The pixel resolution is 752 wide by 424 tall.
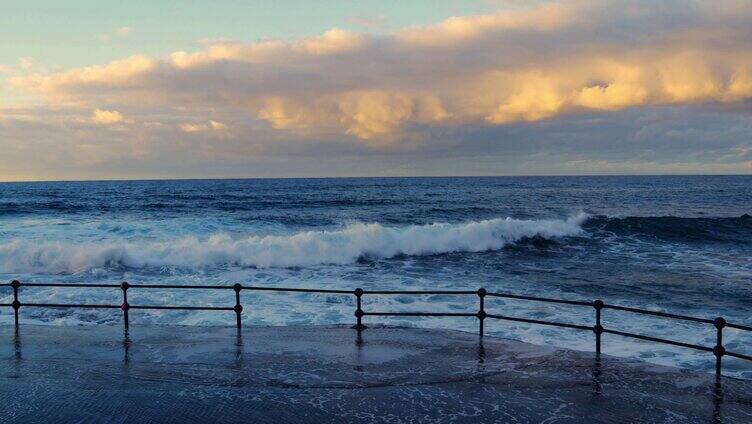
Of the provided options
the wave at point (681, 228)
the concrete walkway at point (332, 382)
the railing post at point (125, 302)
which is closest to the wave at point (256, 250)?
the wave at point (681, 228)

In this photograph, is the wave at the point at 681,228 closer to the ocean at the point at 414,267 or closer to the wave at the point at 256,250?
the ocean at the point at 414,267

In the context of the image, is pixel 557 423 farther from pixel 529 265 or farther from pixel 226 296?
pixel 529 265

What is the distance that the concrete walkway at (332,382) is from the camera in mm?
6453

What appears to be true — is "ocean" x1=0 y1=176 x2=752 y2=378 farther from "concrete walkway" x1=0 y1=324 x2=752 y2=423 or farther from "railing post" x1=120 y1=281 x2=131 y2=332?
"concrete walkway" x1=0 y1=324 x2=752 y2=423

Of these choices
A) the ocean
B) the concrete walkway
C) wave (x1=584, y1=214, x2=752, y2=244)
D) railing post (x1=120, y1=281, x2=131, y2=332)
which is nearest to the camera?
the concrete walkway

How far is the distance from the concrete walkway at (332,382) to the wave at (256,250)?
14554mm

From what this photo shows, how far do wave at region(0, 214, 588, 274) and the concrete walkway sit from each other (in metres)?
14.6

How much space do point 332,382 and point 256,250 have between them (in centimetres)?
1942

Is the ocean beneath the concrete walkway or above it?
beneath

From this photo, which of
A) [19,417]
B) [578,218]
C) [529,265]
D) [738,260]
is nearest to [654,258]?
[738,260]

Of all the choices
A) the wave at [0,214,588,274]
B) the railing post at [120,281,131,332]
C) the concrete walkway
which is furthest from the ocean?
the concrete walkway

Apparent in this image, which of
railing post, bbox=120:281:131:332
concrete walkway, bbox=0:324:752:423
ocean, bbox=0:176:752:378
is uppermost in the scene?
railing post, bbox=120:281:131:332

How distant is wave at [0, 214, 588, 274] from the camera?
23.9 m

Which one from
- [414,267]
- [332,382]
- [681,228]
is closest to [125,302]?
[332,382]
